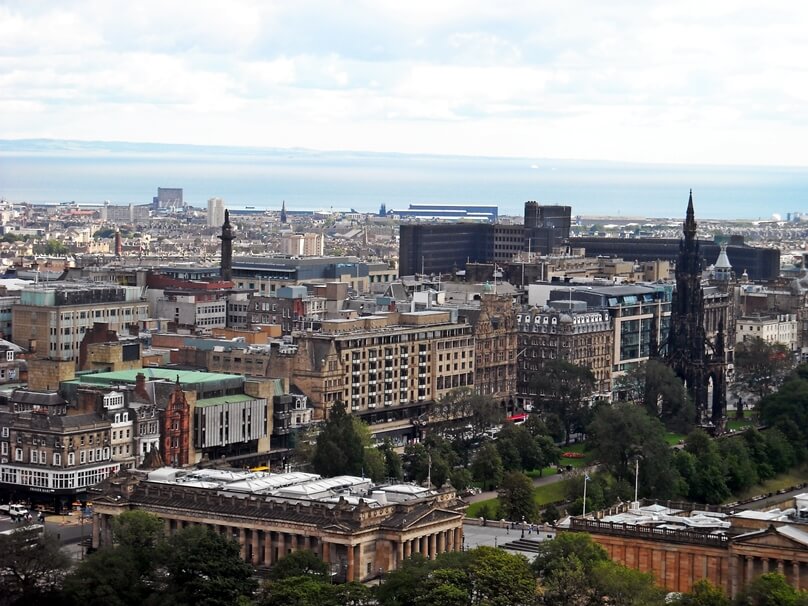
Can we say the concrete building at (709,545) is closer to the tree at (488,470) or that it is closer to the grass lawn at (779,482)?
the tree at (488,470)

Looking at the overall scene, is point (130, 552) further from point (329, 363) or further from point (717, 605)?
point (329, 363)

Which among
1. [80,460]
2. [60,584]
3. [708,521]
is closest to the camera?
[60,584]

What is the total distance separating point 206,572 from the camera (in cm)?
7944

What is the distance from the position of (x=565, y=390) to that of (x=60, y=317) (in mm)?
34226

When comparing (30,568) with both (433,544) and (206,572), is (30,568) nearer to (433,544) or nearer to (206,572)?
(206,572)

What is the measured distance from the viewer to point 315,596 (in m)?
76.6

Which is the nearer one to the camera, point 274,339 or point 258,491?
point 258,491

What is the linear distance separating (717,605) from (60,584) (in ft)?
83.5

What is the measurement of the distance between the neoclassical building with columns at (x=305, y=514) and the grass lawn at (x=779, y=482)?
29.0m

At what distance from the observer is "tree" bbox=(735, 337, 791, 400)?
15200 cm

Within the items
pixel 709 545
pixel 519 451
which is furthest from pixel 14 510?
pixel 709 545

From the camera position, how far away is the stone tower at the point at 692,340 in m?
147

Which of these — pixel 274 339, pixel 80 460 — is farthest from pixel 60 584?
pixel 274 339

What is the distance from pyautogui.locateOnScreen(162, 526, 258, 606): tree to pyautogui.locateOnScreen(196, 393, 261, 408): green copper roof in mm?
30855
